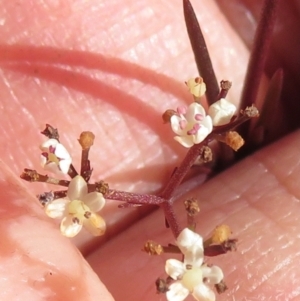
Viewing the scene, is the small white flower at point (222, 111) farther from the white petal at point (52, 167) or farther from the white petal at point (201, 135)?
the white petal at point (52, 167)

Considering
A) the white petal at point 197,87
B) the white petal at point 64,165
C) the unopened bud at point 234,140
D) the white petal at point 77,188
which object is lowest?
the unopened bud at point 234,140

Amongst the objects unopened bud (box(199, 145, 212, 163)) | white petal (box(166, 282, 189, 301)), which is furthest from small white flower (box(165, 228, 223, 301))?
unopened bud (box(199, 145, 212, 163))

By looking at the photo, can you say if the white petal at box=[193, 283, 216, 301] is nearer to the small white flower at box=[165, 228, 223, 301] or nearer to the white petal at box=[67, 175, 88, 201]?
the small white flower at box=[165, 228, 223, 301]

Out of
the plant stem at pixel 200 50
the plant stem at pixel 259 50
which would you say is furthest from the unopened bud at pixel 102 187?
the plant stem at pixel 259 50

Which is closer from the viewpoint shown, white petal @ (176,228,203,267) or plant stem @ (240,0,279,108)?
white petal @ (176,228,203,267)

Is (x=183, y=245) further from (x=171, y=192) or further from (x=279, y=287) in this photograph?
(x=279, y=287)

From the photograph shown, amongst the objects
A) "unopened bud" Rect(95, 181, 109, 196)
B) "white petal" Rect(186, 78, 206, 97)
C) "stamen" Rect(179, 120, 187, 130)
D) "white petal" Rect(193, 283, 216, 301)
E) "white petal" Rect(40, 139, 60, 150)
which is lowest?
"white petal" Rect(193, 283, 216, 301)

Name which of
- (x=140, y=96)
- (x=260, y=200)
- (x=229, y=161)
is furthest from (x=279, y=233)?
(x=140, y=96)
